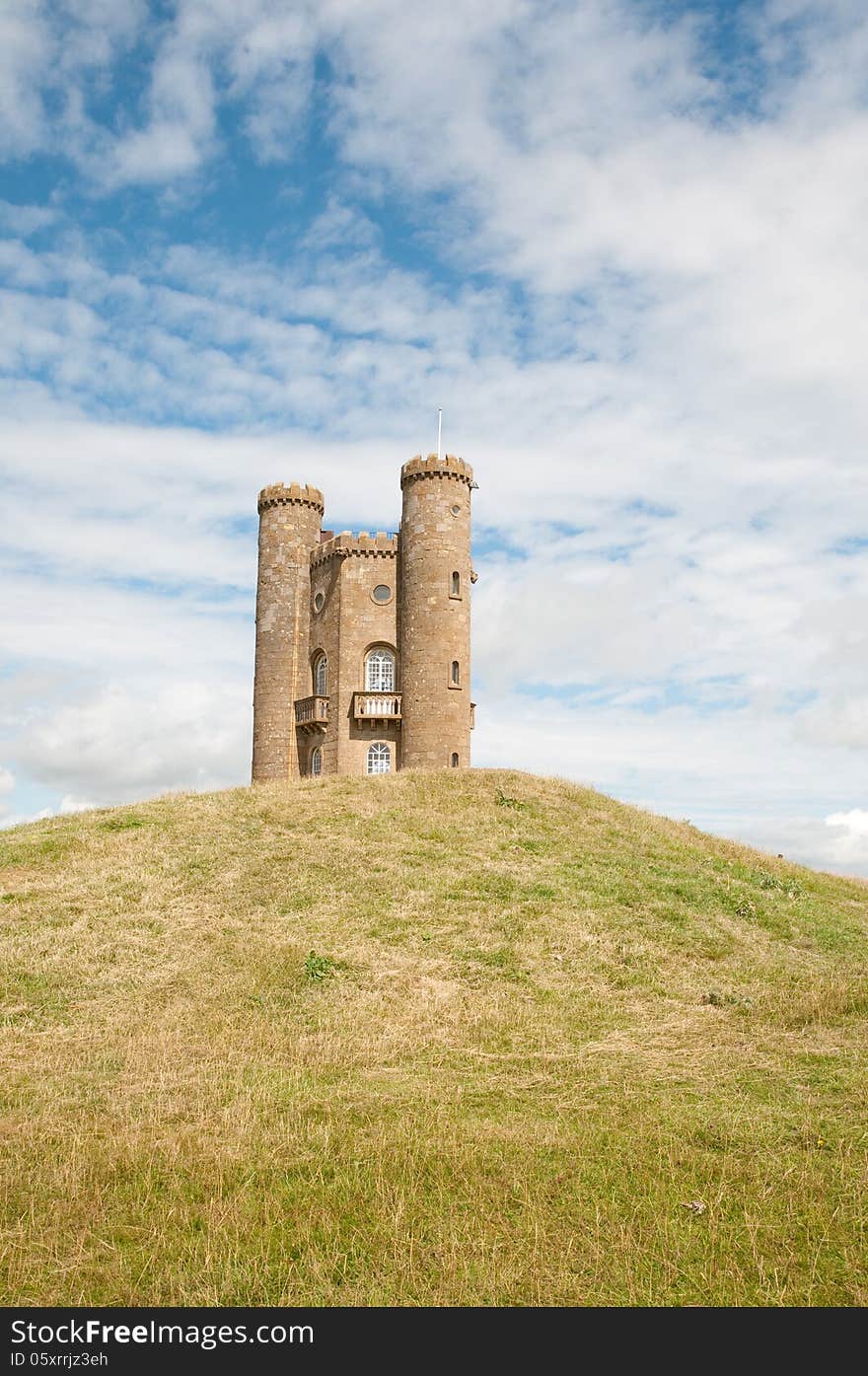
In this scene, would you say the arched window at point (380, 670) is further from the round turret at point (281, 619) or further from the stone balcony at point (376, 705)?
the round turret at point (281, 619)

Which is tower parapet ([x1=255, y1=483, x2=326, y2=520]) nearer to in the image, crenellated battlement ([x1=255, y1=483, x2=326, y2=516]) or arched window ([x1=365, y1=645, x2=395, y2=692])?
crenellated battlement ([x1=255, y1=483, x2=326, y2=516])

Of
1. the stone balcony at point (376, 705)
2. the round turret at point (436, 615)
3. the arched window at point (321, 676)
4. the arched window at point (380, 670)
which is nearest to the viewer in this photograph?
the round turret at point (436, 615)

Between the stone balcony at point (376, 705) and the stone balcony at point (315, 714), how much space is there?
1.74 meters

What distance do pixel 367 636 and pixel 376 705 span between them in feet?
10.2

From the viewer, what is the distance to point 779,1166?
27.7 ft

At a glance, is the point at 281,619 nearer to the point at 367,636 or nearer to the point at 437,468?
the point at 367,636

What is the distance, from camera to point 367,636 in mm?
39000

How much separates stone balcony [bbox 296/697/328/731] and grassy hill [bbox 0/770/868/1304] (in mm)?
14290

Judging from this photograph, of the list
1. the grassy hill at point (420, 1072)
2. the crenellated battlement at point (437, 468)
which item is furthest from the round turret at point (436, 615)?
the grassy hill at point (420, 1072)

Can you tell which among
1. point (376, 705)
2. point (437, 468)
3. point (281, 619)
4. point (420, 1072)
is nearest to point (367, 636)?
point (376, 705)

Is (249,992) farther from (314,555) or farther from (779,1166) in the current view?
(314,555)

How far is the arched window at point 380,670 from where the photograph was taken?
3912 centimetres

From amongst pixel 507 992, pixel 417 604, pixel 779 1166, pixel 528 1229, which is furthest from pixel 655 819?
pixel 528 1229

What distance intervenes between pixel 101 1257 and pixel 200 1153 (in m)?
1.83
